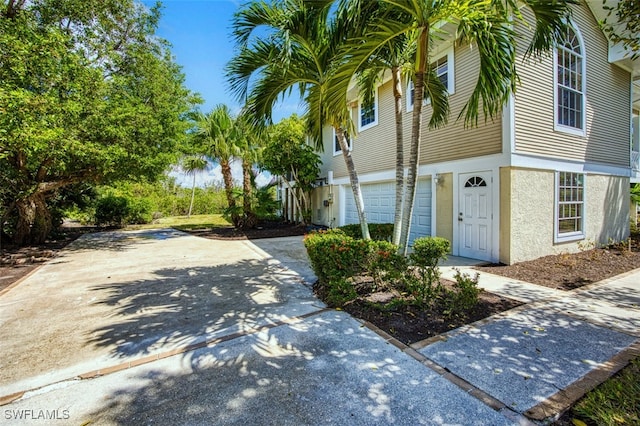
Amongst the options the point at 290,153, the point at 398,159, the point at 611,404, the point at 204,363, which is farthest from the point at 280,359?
the point at 290,153

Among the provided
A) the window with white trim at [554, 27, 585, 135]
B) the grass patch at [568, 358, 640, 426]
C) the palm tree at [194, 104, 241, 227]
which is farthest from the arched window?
the palm tree at [194, 104, 241, 227]

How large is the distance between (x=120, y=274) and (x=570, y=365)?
7.81 metres

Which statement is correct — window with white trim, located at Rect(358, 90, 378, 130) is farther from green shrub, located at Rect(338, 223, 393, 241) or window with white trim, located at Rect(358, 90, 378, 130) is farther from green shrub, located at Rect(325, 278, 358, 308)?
green shrub, located at Rect(325, 278, 358, 308)

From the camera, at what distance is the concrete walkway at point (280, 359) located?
2.27m

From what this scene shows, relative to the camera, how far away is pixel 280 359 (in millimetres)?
2992

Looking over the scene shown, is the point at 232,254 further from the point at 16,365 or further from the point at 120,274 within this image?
the point at 16,365

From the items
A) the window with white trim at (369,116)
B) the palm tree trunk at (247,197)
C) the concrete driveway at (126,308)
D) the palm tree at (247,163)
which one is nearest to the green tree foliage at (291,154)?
the palm tree at (247,163)

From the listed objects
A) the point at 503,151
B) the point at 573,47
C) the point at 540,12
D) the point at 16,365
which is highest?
the point at 573,47

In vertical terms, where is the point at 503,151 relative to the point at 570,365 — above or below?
above

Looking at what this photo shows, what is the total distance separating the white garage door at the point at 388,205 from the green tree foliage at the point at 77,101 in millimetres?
7443

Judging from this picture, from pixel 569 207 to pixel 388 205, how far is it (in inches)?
197

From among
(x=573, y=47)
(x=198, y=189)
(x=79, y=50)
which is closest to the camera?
(x=573, y=47)

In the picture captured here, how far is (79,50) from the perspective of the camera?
339 inches

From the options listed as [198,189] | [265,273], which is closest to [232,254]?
[265,273]
